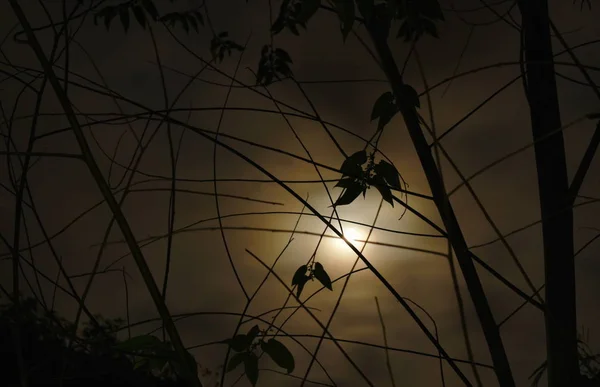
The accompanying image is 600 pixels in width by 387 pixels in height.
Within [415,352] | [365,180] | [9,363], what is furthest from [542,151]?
[9,363]

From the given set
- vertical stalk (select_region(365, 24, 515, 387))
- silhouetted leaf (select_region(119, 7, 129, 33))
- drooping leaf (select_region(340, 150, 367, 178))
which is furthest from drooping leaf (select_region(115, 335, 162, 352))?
silhouetted leaf (select_region(119, 7, 129, 33))

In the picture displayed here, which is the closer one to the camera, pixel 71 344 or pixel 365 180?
pixel 71 344

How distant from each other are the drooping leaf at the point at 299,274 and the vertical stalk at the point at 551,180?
0.47m

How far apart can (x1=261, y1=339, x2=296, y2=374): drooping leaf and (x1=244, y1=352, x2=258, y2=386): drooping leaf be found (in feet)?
0.24

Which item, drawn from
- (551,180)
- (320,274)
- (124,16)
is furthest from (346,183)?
(124,16)

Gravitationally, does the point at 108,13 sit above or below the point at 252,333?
above

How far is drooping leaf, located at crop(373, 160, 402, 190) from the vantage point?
3.67ft

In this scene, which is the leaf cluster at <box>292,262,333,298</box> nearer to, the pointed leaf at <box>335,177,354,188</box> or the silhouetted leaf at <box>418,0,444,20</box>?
the pointed leaf at <box>335,177,354,188</box>

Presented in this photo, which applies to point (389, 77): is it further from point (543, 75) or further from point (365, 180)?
point (543, 75)

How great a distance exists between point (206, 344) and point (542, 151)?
0.92 meters

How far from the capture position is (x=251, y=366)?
0.97 meters

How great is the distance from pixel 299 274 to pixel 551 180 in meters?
0.57

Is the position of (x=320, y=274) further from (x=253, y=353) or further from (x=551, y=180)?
(x=551, y=180)

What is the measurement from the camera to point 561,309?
1293 millimetres
